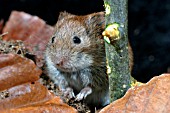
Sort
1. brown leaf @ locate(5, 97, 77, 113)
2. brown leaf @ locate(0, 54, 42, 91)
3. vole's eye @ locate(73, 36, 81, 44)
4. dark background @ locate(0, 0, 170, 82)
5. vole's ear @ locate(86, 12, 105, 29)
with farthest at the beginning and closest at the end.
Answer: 1. dark background @ locate(0, 0, 170, 82)
2. vole's ear @ locate(86, 12, 105, 29)
3. vole's eye @ locate(73, 36, 81, 44)
4. brown leaf @ locate(0, 54, 42, 91)
5. brown leaf @ locate(5, 97, 77, 113)

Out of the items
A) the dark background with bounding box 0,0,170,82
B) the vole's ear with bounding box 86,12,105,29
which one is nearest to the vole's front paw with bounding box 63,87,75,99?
the vole's ear with bounding box 86,12,105,29

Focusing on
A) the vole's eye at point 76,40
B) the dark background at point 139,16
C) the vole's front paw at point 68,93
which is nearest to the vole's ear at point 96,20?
the vole's eye at point 76,40

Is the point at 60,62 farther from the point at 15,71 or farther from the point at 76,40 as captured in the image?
the point at 15,71

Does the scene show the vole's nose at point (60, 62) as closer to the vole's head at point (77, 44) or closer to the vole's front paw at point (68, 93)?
the vole's head at point (77, 44)

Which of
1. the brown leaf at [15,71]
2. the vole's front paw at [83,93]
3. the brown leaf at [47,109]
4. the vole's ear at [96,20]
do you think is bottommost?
the brown leaf at [47,109]

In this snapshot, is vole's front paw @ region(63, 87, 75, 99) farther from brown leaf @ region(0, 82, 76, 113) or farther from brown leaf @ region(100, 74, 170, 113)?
brown leaf @ region(100, 74, 170, 113)

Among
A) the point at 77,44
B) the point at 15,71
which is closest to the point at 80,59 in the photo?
the point at 77,44

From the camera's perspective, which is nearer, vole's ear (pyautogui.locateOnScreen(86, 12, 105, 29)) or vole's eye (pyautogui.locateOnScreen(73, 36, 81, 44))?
vole's eye (pyautogui.locateOnScreen(73, 36, 81, 44))

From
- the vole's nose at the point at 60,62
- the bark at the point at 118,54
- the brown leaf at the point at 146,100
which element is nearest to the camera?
the bark at the point at 118,54
